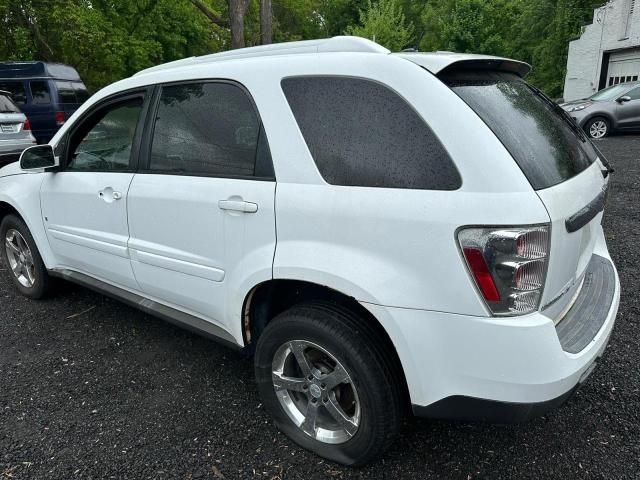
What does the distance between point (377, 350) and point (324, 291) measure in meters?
0.38

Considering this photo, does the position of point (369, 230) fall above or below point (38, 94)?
above

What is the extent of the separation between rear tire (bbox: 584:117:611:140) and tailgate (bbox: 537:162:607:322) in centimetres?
1207

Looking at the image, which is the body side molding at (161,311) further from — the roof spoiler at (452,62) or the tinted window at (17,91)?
the tinted window at (17,91)

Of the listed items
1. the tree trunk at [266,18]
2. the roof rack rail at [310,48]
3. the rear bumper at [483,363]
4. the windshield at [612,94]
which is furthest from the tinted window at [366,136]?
the tree trunk at [266,18]

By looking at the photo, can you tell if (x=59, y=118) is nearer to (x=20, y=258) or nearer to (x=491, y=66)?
(x=20, y=258)

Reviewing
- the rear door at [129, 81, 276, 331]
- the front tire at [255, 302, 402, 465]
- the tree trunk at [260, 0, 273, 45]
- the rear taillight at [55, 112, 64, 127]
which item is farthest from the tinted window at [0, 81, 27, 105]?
the front tire at [255, 302, 402, 465]

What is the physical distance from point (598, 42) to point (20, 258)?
22.6 metres

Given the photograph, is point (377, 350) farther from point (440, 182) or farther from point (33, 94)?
point (33, 94)

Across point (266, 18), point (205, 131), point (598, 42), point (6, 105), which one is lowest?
point (598, 42)

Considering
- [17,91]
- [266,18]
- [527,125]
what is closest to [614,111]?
[266,18]

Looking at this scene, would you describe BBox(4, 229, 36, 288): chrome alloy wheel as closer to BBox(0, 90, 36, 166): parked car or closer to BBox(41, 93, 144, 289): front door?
BBox(41, 93, 144, 289): front door

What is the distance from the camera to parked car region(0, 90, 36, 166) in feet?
30.3

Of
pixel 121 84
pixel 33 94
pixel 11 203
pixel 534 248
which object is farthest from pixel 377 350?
pixel 33 94

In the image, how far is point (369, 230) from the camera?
1.86 m
